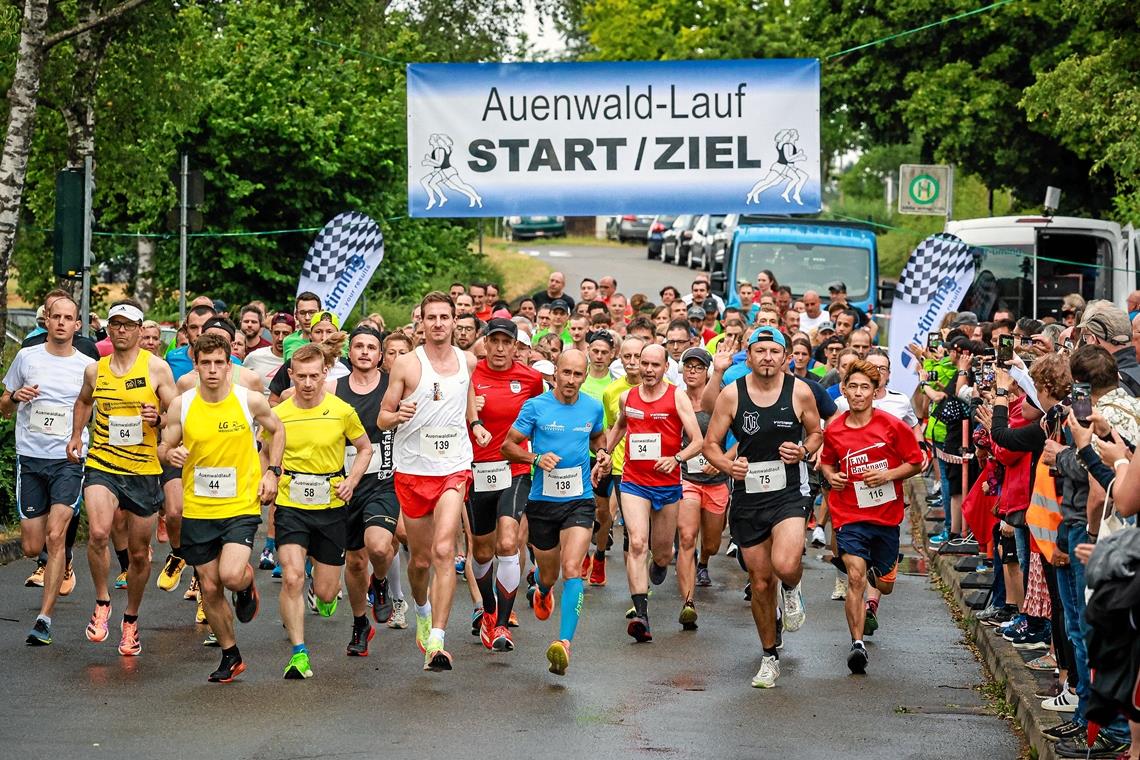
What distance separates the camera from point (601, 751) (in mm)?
8367

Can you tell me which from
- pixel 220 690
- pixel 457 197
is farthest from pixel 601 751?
pixel 457 197

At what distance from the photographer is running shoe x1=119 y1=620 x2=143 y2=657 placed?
1059 centimetres

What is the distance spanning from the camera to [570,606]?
10.3m

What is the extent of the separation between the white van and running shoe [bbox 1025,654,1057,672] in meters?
15.8

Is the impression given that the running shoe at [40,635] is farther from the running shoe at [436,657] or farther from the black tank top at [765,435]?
the black tank top at [765,435]

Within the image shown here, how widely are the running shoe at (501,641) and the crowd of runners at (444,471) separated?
0.01 metres

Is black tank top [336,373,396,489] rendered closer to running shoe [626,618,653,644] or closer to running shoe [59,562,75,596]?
running shoe [626,618,653,644]

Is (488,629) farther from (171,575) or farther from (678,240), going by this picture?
(678,240)

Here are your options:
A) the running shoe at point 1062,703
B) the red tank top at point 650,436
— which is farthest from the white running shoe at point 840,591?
the running shoe at point 1062,703

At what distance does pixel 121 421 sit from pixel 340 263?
25.7 feet

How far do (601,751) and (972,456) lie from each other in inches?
259

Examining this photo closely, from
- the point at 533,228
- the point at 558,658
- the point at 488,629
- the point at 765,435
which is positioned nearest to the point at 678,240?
the point at 533,228

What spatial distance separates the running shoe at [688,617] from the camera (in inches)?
472

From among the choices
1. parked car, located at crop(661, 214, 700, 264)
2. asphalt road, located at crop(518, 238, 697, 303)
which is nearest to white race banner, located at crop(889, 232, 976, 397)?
asphalt road, located at crop(518, 238, 697, 303)
